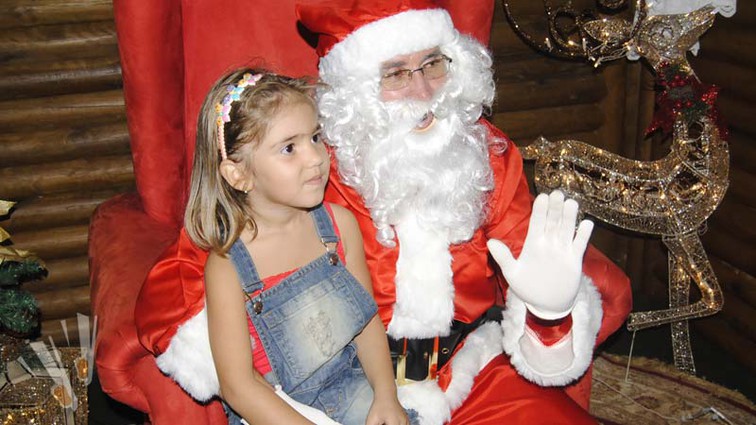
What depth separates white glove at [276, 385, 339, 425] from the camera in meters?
1.66

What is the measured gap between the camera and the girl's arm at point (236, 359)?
1600 millimetres

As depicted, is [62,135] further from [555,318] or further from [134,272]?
[555,318]

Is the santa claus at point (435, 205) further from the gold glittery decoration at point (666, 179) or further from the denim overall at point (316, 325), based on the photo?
the gold glittery decoration at point (666, 179)

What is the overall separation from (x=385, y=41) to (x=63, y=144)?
4.76ft

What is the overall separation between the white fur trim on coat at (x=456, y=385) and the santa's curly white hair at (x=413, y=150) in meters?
0.26

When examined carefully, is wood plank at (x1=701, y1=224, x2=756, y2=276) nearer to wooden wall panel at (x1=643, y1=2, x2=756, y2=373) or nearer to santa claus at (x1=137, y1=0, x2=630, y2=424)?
wooden wall panel at (x1=643, y1=2, x2=756, y2=373)

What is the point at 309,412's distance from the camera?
167 centimetres

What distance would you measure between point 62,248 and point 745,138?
242 cm

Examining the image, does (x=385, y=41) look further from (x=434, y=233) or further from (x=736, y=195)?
(x=736, y=195)

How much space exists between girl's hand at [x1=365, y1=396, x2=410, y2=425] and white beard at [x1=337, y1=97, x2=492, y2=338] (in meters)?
0.20

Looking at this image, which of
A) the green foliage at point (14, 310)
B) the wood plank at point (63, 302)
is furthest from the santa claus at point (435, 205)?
the wood plank at point (63, 302)

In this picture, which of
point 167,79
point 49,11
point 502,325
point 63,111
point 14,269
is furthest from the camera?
point 63,111

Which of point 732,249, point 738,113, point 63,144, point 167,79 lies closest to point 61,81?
point 63,144

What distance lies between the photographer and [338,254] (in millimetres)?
1788
